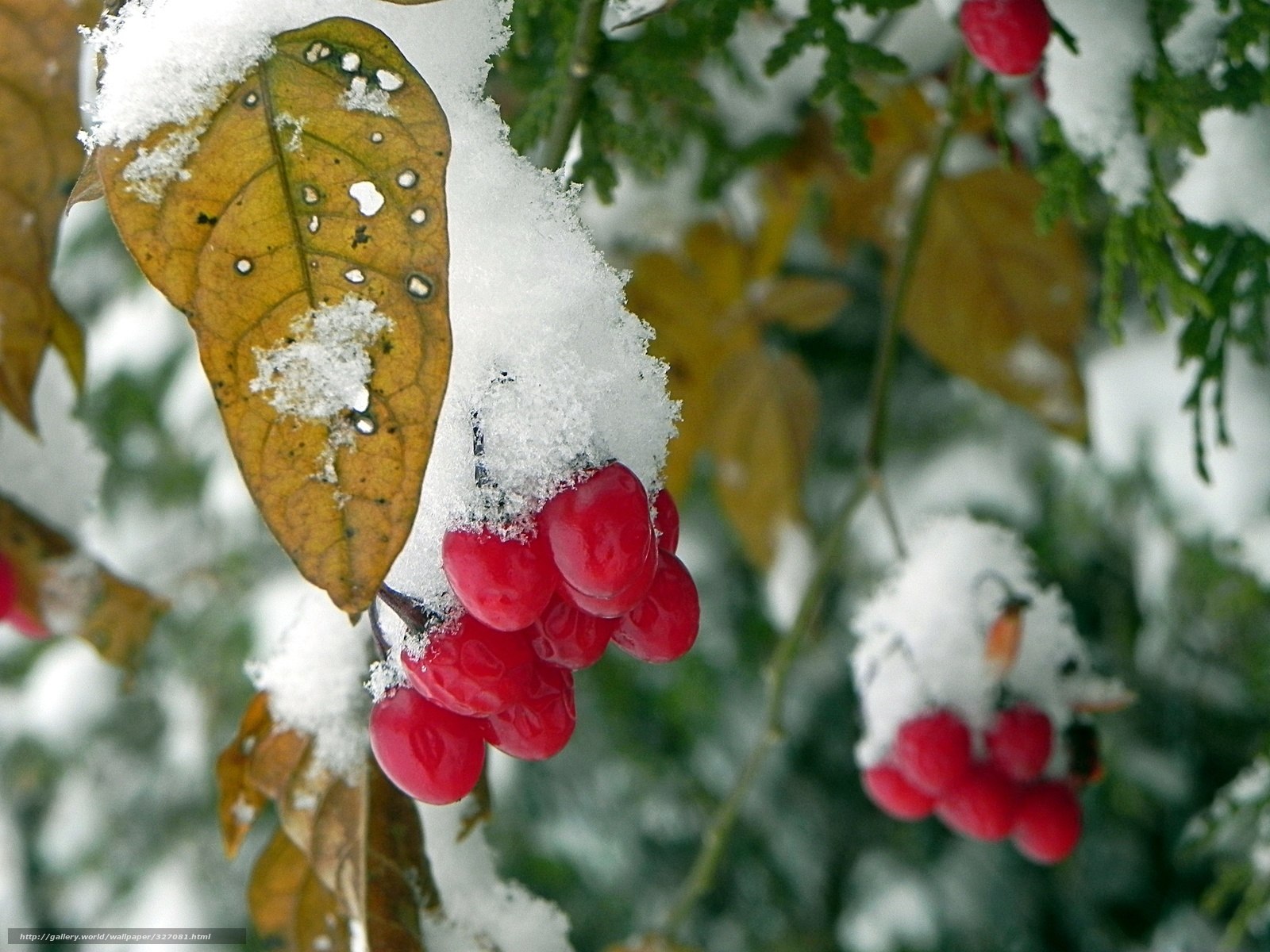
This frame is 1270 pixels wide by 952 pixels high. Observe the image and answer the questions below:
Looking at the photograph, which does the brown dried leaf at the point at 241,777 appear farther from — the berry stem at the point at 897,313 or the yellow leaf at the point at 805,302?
the yellow leaf at the point at 805,302

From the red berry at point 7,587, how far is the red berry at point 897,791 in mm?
858

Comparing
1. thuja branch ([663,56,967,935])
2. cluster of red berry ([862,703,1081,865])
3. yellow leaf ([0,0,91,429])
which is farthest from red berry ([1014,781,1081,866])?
yellow leaf ([0,0,91,429])

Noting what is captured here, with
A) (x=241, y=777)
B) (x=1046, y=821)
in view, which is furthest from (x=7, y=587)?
(x=1046, y=821)

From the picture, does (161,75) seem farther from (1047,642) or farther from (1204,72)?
(1047,642)

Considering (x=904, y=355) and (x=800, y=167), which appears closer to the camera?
(x=800, y=167)

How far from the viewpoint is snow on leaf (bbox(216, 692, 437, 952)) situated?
78 cm

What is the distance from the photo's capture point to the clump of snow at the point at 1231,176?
104 cm

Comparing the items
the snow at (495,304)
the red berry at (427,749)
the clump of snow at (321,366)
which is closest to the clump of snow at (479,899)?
the red berry at (427,749)

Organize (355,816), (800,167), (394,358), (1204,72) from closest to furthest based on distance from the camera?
(394,358), (355,816), (1204,72), (800,167)

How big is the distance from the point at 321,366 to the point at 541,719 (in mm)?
225

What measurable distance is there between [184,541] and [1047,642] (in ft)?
6.68

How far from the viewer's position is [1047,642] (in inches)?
46.9

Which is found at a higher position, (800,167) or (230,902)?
(800,167)

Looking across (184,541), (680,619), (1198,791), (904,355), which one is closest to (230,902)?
(184,541)
